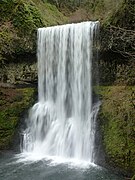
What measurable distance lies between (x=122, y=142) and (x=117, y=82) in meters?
3.20

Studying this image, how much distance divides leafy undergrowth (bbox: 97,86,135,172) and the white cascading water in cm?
88

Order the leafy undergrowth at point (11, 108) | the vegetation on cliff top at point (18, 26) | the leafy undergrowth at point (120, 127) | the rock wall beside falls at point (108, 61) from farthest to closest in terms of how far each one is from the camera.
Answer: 1. the vegetation on cliff top at point (18, 26)
2. the leafy undergrowth at point (11, 108)
3. the rock wall beside falls at point (108, 61)
4. the leafy undergrowth at point (120, 127)

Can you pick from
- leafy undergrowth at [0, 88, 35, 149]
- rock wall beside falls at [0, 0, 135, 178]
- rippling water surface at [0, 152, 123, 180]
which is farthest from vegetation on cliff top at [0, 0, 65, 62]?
rippling water surface at [0, 152, 123, 180]

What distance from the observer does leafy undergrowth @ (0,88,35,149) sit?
14408 mm

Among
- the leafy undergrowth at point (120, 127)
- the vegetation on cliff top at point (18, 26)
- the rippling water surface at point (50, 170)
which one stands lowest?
the rippling water surface at point (50, 170)

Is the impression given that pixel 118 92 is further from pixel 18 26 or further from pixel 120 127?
pixel 18 26

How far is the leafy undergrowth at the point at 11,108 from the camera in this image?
567 inches

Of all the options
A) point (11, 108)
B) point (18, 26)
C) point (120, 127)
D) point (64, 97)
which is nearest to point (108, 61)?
point (64, 97)

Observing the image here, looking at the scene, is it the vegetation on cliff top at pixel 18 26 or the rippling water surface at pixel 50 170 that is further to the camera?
the vegetation on cliff top at pixel 18 26

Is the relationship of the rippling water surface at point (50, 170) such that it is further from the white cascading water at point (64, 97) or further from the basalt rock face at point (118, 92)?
the white cascading water at point (64, 97)

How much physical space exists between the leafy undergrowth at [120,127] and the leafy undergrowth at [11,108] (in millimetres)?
4213

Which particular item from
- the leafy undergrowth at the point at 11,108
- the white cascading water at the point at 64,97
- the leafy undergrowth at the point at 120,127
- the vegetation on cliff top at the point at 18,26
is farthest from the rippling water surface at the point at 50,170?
the vegetation on cliff top at the point at 18,26

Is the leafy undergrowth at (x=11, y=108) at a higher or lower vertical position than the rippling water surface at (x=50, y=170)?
higher

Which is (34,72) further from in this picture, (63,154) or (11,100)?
(63,154)
